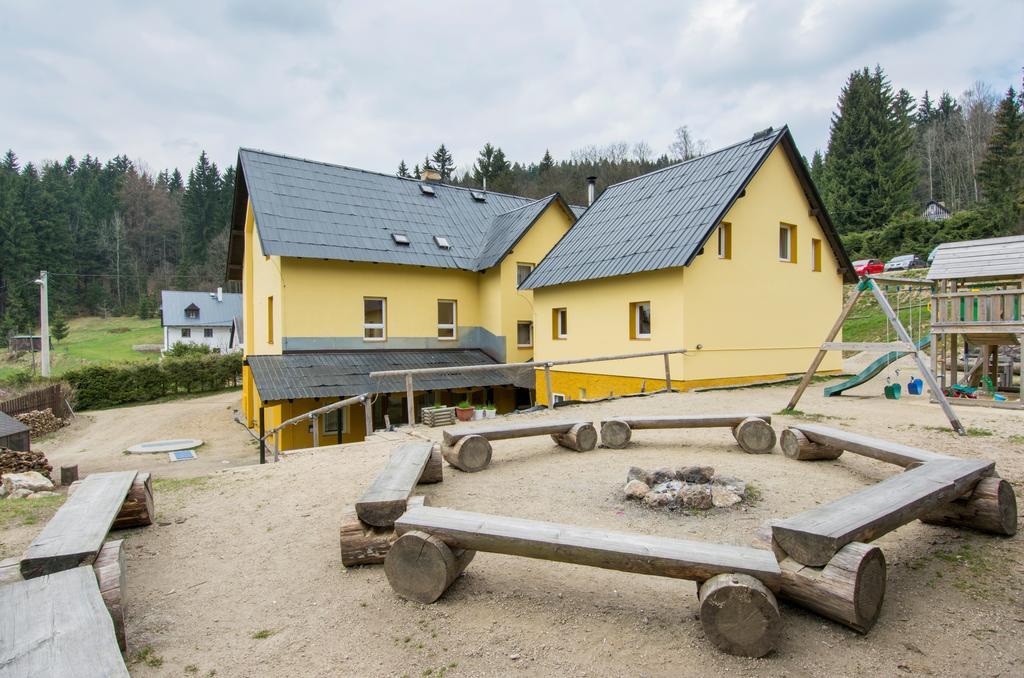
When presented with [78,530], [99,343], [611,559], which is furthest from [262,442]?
[99,343]

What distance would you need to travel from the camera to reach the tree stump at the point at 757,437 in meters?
7.45

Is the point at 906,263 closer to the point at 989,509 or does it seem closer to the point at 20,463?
the point at 989,509

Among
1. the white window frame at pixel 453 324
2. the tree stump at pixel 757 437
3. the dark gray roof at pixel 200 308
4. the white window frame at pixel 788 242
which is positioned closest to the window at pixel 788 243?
the white window frame at pixel 788 242

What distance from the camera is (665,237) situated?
15.5 m

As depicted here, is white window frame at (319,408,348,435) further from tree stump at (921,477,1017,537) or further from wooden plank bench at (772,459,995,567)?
tree stump at (921,477,1017,537)

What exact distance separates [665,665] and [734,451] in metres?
5.12

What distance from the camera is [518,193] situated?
196 feet

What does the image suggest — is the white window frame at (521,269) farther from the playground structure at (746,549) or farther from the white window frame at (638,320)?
the playground structure at (746,549)

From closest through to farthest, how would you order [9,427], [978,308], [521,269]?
[978,308] < [9,427] < [521,269]

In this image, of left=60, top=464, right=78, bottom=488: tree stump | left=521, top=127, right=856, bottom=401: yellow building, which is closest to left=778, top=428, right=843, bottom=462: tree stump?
left=521, top=127, right=856, bottom=401: yellow building

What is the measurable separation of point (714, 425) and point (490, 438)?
10.00ft

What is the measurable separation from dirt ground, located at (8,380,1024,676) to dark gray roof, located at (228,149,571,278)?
13.1 m

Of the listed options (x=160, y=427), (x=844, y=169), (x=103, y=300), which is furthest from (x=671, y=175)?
(x=103, y=300)

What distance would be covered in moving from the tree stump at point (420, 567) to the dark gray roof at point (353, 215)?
15421mm
